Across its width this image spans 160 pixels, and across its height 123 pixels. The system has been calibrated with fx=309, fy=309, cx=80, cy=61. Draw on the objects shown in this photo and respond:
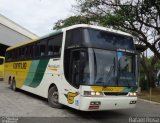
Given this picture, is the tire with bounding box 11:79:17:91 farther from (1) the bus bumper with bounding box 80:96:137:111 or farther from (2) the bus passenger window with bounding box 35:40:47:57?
(1) the bus bumper with bounding box 80:96:137:111

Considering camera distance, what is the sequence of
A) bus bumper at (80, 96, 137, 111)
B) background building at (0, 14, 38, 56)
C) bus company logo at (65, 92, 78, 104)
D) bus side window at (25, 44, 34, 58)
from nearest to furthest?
bus bumper at (80, 96, 137, 111), bus company logo at (65, 92, 78, 104), bus side window at (25, 44, 34, 58), background building at (0, 14, 38, 56)

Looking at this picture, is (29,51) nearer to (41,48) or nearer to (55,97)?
(41,48)

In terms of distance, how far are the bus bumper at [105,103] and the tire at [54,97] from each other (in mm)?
2358

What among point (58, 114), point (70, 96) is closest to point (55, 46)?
point (70, 96)

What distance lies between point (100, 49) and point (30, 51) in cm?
635

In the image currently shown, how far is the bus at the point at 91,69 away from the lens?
1009 cm

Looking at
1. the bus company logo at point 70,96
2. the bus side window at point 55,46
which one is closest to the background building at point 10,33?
the bus side window at point 55,46

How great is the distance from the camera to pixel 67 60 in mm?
11289

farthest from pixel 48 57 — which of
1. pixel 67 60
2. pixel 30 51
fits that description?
pixel 30 51

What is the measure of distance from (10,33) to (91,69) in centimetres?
3538

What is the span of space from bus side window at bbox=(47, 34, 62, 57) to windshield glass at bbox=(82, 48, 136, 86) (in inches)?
86.1

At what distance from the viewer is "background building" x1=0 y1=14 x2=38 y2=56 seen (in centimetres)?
4134

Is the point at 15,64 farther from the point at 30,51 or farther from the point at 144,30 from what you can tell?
the point at 144,30

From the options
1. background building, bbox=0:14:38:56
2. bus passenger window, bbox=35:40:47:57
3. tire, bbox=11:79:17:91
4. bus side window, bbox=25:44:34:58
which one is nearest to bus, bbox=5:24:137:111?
bus passenger window, bbox=35:40:47:57
